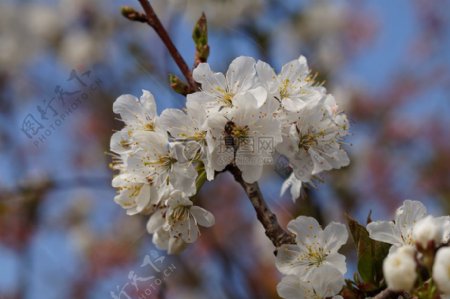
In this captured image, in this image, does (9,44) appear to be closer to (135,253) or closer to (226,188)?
(226,188)

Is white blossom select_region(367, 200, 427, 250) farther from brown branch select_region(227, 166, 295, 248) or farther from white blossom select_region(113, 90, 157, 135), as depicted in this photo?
white blossom select_region(113, 90, 157, 135)

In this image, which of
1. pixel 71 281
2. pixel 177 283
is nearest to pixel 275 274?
pixel 177 283

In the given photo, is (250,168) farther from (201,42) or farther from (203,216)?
(201,42)

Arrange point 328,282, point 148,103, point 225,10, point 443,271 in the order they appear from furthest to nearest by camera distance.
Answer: point 225,10, point 148,103, point 328,282, point 443,271

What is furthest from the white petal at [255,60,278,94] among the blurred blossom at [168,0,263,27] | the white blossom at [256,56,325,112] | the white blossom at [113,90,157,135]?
the blurred blossom at [168,0,263,27]

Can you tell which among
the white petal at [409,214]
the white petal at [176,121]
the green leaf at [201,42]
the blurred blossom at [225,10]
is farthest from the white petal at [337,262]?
the blurred blossom at [225,10]

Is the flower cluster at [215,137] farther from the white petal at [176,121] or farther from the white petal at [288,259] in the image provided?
the white petal at [288,259]

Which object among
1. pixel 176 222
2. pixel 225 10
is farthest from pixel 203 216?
pixel 225 10
